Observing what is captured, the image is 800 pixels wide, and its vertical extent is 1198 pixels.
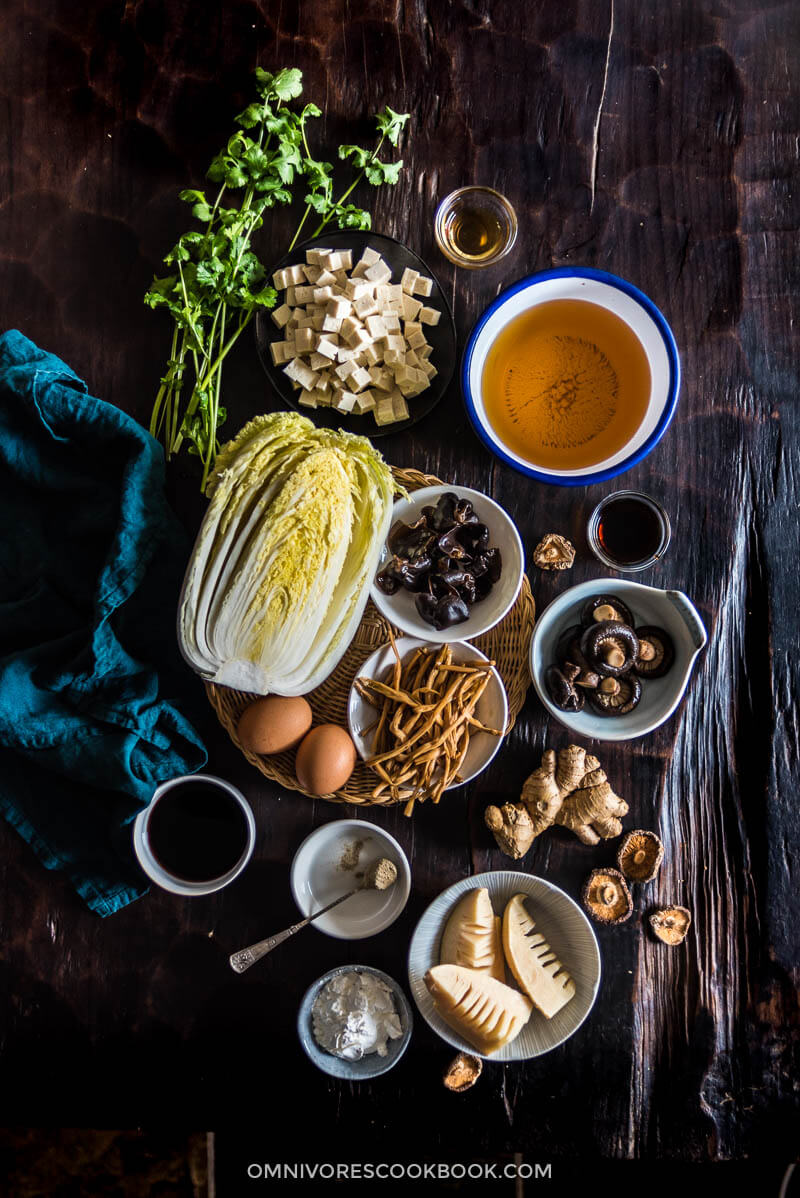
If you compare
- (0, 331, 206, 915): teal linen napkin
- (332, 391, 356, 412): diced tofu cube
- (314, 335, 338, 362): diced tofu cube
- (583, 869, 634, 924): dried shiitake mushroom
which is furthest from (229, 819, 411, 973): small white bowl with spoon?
(314, 335, 338, 362): diced tofu cube

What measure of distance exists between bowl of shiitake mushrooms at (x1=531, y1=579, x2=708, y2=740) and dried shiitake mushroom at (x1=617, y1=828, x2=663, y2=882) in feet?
0.98

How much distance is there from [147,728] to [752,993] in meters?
1.66

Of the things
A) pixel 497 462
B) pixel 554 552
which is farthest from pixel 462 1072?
pixel 497 462

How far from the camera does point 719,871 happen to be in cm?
203

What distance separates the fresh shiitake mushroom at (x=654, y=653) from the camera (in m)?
1.91

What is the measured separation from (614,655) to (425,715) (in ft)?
1.50

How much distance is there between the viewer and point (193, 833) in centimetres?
198

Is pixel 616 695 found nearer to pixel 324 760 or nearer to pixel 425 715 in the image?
pixel 425 715

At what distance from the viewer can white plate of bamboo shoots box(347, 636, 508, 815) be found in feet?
6.05

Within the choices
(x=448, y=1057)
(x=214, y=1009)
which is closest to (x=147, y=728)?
(x=214, y=1009)

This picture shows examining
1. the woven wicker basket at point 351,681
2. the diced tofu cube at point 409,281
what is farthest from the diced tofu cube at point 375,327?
the woven wicker basket at point 351,681

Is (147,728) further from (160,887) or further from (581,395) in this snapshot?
(581,395)

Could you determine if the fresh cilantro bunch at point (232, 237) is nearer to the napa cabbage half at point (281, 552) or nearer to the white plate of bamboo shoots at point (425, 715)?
the napa cabbage half at point (281, 552)

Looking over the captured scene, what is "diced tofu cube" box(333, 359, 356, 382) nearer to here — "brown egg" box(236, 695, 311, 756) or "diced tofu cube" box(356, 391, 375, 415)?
"diced tofu cube" box(356, 391, 375, 415)
